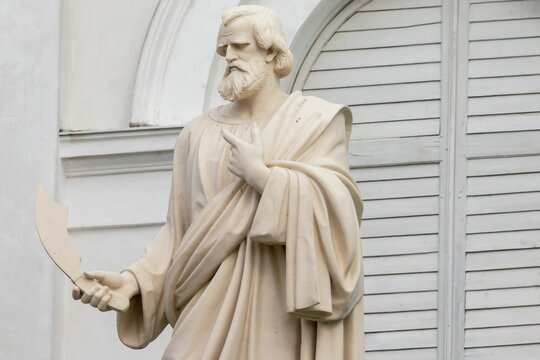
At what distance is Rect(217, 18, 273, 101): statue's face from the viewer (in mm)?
13305

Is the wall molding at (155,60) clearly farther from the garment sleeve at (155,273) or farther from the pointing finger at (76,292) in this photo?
the pointing finger at (76,292)

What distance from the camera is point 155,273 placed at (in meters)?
13.4

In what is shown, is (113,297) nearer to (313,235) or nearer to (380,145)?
(313,235)

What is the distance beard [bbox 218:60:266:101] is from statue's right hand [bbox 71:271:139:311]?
2.64ft

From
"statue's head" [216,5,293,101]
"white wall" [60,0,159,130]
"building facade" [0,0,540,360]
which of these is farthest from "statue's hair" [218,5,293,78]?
"white wall" [60,0,159,130]

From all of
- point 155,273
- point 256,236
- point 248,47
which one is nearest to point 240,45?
point 248,47

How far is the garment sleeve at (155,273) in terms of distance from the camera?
44.0 ft

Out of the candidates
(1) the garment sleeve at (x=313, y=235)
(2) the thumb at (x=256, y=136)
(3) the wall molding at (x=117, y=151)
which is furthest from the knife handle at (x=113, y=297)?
(3) the wall molding at (x=117, y=151)

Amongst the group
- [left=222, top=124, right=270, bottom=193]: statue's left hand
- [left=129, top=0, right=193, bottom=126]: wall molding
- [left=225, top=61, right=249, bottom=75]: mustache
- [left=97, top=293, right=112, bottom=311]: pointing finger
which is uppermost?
[left=129, top=0, right=193, bottom=126]: wall molding

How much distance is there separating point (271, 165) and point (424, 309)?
2.98 meters

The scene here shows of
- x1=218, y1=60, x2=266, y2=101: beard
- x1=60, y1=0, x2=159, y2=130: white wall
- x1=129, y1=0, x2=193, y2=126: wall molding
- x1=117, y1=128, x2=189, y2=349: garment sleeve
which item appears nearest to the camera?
x1=218, y1=60, x2=266, y2=101: beard

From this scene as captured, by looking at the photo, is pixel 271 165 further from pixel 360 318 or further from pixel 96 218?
pixel 96 218

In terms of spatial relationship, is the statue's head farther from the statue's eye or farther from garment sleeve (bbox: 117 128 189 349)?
garment sleeve (bbox: 117 128 189 349)

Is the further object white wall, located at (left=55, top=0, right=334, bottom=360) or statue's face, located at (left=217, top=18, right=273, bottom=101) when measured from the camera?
white wall, located at (left=55, top=0, right=334, bottom=360)
